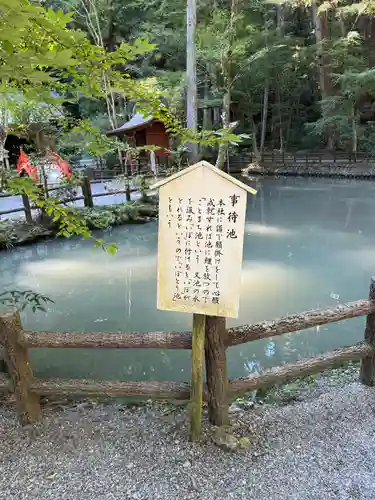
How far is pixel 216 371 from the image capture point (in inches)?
100

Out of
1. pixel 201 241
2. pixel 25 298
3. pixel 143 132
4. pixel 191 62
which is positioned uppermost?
pixel 191 62

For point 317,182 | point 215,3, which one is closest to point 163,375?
point 317,182

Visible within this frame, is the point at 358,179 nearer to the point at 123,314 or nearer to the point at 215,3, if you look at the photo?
the point at 215,3

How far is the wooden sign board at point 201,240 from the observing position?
2.07 metres

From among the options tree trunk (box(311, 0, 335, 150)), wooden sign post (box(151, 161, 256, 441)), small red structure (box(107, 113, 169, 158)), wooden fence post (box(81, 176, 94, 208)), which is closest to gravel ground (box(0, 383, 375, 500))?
wooden sign post (box(151, 161, 256, 441))

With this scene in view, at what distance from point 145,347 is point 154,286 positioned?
12.6 feet

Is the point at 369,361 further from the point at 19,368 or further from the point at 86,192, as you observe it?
the point at 86,192

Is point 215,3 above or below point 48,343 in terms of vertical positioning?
above

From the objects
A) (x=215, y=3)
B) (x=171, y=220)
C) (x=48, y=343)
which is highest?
(x=215, y=3)

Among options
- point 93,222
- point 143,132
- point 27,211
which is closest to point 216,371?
point 93,222

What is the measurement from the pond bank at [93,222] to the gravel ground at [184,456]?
5.49 metres

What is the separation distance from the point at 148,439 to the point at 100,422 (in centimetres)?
42

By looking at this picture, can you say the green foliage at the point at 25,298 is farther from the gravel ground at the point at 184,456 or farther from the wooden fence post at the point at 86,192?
the wooden fence post at the point at 86,192

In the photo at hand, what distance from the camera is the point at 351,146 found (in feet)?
66.6
